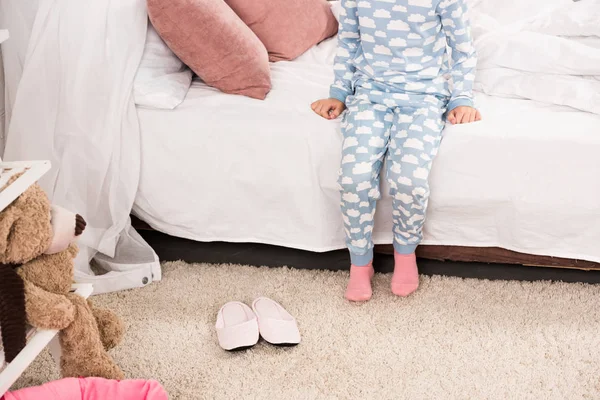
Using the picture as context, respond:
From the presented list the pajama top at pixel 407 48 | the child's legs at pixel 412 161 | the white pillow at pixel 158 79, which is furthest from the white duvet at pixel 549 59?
the white pillow at pixel 158 79

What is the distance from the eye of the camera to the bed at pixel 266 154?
1.63 metres

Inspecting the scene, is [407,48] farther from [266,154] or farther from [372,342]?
[372,342]

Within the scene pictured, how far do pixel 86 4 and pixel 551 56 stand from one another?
1.21 meters

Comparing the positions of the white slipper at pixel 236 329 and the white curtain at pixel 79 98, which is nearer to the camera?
the white slipper at pixel 236 329

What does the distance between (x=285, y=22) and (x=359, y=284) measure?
2.78 ft

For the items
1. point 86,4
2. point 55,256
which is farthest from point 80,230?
point 86,4

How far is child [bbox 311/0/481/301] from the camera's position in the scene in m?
1.61

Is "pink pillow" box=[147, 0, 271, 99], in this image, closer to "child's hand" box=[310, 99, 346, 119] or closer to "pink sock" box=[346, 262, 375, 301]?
"child's hand" box=[310, 99, 346, 119]

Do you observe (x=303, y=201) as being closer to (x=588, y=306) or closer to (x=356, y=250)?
(x=356, y=250)

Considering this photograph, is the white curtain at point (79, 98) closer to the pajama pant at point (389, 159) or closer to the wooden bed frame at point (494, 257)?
the pajama pant at point (389, 159)

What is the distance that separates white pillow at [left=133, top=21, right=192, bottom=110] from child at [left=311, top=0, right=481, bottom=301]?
38 centimetres

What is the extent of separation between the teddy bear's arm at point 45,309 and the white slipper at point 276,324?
543mm

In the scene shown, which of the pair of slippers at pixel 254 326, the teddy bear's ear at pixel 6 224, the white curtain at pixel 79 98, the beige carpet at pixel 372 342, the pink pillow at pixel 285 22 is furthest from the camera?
the pink pillow at pixel 285 22

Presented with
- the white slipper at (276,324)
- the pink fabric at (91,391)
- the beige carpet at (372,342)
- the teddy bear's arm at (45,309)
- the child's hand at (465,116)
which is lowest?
the beige carpet at (372,342)
